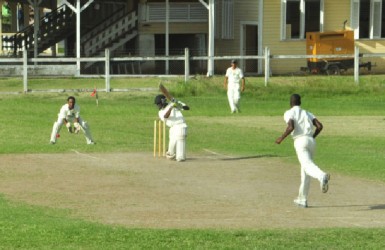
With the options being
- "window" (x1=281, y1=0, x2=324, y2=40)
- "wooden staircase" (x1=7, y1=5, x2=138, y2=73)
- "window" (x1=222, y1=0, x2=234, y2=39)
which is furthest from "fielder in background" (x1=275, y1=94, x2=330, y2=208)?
"window" (x1=222, y1=0, x2=234, y2=39)

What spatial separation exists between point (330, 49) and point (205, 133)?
18867 millimetres

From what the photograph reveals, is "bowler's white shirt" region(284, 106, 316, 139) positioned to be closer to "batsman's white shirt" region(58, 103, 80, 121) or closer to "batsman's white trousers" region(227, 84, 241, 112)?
"batsman's white shirt" region(58, 103, 80, 121)

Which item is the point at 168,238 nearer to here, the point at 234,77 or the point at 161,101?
the point at 161,101

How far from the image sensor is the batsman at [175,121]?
73.6ft

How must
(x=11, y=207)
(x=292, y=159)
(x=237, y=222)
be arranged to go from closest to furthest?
(x=237, y=222) < (x=11, y=207) < (x=292, y=159)

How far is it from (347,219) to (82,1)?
37.4m

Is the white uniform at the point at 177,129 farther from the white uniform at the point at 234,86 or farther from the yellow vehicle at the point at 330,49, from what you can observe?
the yellow vehicle at the point at 330,49

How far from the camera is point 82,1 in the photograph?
51.8 meters

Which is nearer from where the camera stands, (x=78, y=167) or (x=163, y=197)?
(x=163, y=197)

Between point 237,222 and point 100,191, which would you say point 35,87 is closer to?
point 100,191

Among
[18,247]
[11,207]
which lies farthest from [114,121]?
[18,247]

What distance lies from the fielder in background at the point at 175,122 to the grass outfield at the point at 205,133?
2.33m

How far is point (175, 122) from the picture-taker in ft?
73.6

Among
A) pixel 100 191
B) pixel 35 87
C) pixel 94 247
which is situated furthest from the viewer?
pixel 35 87
